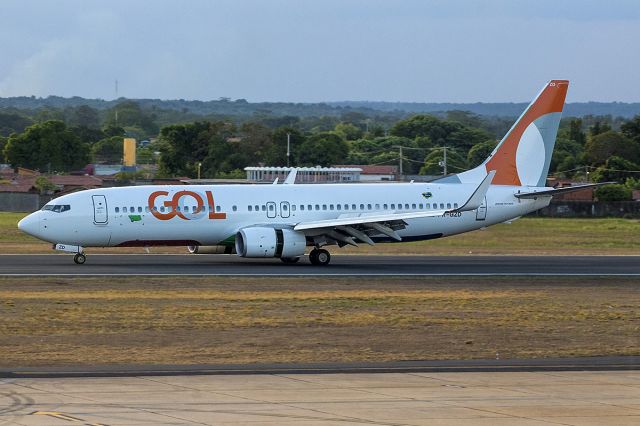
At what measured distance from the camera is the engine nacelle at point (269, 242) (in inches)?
1777

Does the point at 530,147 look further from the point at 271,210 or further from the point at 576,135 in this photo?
the point at 576,135

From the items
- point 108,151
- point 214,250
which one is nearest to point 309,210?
point 214,250

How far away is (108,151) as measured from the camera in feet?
587

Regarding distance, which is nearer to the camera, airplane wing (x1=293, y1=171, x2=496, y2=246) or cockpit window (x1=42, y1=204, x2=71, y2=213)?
cockpit window (x1=42, y1=204, x2=71, y2=213)

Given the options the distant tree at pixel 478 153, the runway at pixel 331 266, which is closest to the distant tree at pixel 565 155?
the distant tree at pixel 478 153

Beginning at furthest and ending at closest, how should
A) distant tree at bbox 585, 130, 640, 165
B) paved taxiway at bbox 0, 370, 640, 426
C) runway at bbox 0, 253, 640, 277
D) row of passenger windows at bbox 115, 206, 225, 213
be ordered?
distant tree at bbox 585, 130, 640, 165, row of passenger windows at bbox 115, 206, 225, 213, runway at bbox 0, 253, 640, 277, paved taxiway at bbox 0, 370, 640, 426

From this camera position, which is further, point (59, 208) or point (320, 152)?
point (320, 152)

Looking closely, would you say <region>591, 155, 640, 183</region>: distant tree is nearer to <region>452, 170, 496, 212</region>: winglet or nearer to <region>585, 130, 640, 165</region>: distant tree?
<region>585, 130, 640, 165</region>: distant tree

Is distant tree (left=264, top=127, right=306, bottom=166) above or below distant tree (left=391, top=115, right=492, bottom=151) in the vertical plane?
below

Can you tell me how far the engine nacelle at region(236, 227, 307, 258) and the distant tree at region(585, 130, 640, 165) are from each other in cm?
9326

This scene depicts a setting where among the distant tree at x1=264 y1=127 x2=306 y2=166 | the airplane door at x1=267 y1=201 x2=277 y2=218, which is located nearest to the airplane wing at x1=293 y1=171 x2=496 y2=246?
the airplane door at x1=267 y1=201 x2=277 y2=218

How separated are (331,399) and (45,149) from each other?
124252mm

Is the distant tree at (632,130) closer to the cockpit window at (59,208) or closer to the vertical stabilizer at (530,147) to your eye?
the vertical stabilizer at (530,147)

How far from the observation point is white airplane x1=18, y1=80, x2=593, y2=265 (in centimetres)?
4544
